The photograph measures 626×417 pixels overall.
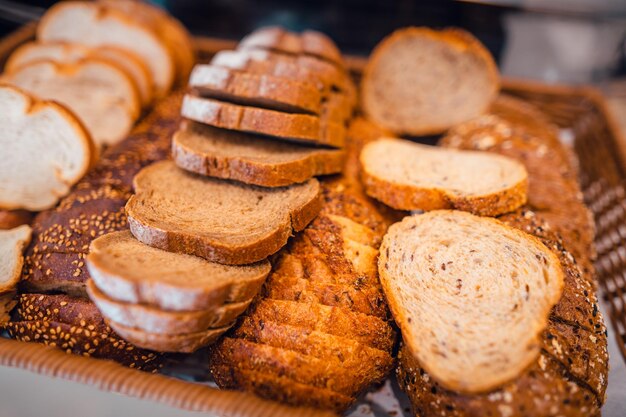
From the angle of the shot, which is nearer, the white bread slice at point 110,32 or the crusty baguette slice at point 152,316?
the crusty baguette slice at point 152,316

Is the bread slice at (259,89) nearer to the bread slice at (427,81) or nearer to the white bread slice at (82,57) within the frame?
the white bread slice at (82,57)

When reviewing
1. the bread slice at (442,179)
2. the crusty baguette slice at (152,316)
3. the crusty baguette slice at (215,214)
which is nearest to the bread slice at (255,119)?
the crusty baguette slice at (215,214)

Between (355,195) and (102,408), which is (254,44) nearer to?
(355,195)

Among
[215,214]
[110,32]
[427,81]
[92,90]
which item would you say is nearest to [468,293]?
[215,214]

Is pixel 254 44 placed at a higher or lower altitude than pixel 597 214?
higher

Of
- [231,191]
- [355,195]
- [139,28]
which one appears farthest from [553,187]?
[139,28]

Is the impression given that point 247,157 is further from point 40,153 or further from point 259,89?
point 40,153

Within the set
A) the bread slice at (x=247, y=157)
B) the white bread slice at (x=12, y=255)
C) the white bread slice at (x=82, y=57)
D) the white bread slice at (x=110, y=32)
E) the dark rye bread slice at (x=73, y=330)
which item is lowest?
the dark rye bread slice at (x=73, y=330)
